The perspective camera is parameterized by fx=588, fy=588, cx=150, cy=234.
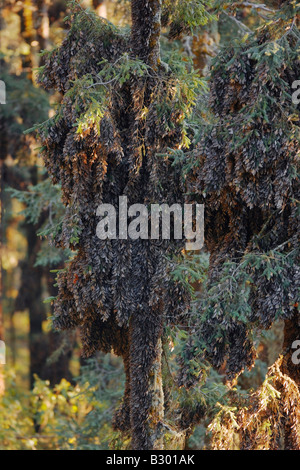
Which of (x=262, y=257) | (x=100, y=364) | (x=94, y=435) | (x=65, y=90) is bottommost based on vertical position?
(x=94, y=435)

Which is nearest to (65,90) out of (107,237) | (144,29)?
(144,29)

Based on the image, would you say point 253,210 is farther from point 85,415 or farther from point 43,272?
point 43,272

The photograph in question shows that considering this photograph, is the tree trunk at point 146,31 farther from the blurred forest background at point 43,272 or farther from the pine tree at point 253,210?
the blurred forest background at point 43,272

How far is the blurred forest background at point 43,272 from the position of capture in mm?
13164

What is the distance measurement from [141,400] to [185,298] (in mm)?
1528

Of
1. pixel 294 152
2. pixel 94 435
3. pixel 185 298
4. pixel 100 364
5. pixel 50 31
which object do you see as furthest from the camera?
pixel 50 31

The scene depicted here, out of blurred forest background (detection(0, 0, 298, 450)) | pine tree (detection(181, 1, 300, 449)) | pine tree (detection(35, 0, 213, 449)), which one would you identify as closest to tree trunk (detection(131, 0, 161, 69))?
pine tree (detection(35, 0, 213, 449))

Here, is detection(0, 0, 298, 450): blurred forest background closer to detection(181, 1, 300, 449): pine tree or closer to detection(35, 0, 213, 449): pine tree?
detection(35, 0, 213, 449): pine tree

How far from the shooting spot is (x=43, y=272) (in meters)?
19.0

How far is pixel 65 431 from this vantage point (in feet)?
47.2

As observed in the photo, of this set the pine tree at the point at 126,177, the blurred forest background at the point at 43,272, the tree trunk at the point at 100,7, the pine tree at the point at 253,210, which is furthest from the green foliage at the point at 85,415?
the tree trunk at the point at 100,7

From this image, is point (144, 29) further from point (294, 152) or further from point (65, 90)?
point (294, 152)

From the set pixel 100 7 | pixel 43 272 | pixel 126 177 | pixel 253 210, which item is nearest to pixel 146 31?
pixel 126 177

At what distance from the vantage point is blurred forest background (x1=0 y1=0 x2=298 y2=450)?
43.2 feet
